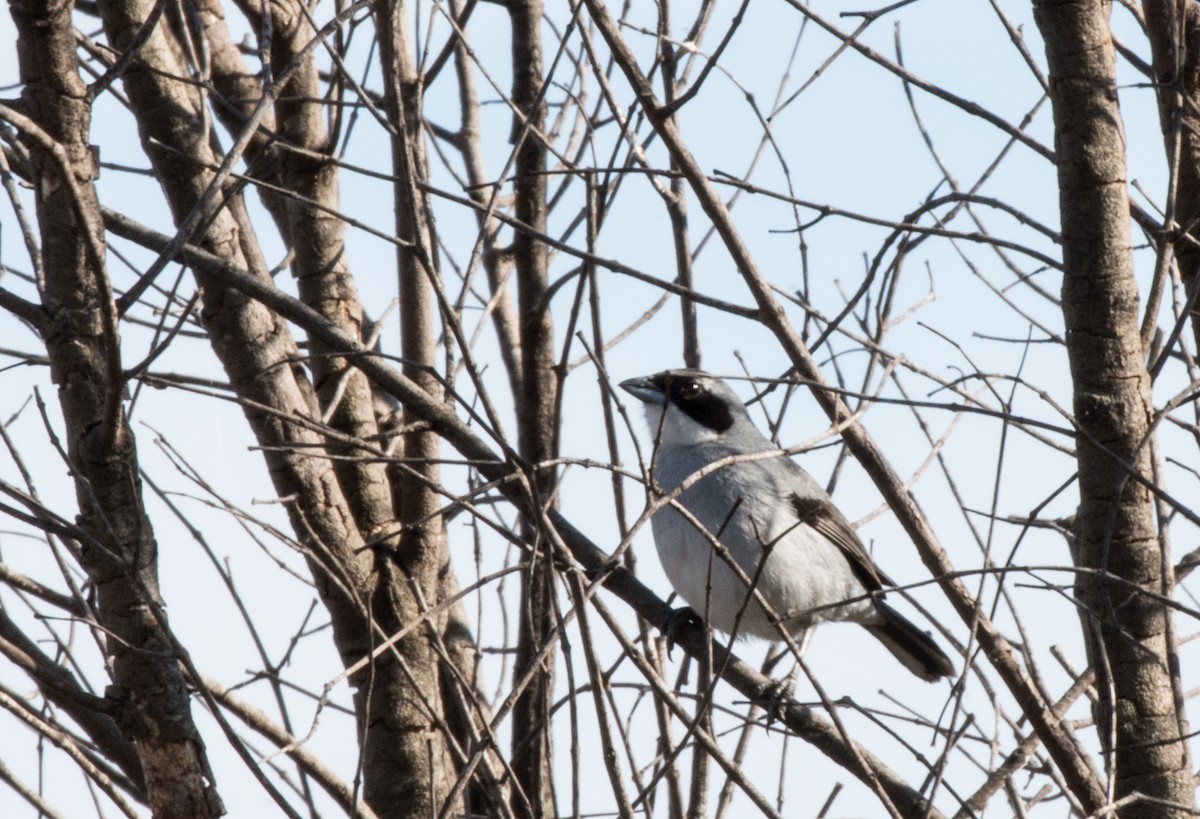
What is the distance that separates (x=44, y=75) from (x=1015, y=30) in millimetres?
2766

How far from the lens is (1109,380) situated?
3.85 meters

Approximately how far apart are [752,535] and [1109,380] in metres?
2.80

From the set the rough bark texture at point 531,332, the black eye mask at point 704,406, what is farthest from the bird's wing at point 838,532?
the rough bark texture at point 531,332

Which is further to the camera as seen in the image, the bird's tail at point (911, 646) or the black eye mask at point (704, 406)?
the black eye mask at point (704, 406)

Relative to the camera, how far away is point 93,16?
6.52 metres

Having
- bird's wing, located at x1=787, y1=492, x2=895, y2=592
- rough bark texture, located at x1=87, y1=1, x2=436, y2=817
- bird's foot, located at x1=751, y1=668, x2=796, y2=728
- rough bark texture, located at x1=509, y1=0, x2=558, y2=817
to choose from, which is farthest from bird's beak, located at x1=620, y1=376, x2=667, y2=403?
bird's foot, located at x1=751, y1=668, x2=796, y2=728

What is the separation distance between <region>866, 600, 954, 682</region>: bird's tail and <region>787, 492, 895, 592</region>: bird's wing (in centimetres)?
20

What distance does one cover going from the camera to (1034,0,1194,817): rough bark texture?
3838 millimetres

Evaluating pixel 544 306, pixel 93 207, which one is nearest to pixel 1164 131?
pixel 544 306

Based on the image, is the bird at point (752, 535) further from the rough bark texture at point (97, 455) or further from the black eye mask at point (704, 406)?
the rough bark texture at point (97, 455)

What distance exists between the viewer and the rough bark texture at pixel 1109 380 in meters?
3.84

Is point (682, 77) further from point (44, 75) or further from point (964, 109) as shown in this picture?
point (44, 75)

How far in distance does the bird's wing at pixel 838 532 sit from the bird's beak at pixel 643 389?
0.87m

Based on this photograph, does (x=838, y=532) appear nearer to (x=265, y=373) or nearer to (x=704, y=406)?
(x=704, y=406)
